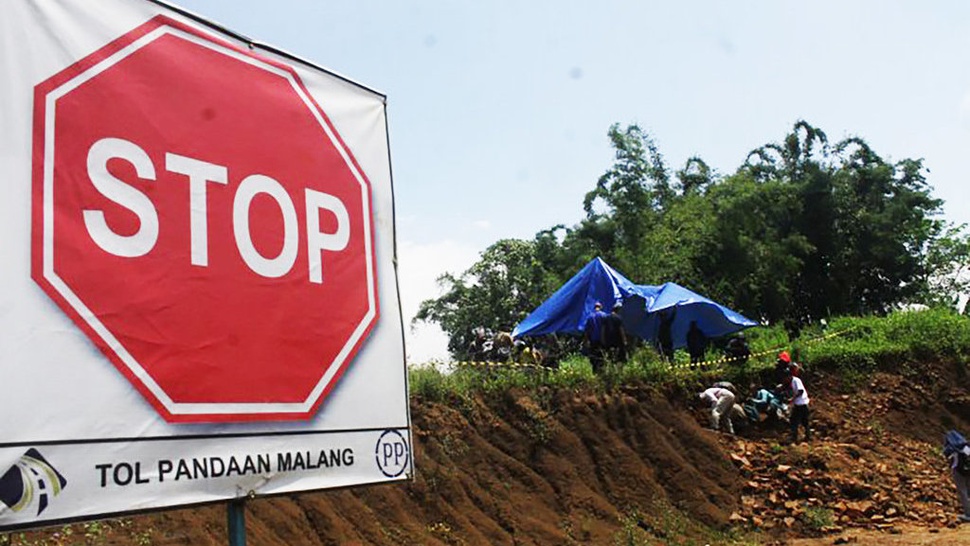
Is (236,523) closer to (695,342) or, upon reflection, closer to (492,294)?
(695,342)

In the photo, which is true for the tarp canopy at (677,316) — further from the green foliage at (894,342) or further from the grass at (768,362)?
the green foliage at (894,342)

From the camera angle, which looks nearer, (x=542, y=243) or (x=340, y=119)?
(x=340, y=119)

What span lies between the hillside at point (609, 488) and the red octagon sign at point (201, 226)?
4.93 metres

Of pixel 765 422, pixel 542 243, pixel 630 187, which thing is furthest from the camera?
pixel 542 243

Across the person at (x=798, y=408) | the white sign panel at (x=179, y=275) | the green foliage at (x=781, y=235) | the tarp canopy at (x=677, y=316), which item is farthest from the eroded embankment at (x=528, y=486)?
the green foliage at (x=781, y=235)

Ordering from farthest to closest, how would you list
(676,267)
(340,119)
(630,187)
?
(630,187), (676,267), (340,119)

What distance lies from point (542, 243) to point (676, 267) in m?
11.3

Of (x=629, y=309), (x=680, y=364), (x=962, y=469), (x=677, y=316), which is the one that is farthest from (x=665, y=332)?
(x=962, y=469)

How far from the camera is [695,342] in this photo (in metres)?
15.8

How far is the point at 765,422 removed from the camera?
46.1 feet

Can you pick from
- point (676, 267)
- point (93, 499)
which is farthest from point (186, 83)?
point (676, 267)

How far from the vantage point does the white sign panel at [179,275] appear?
216 centimetres

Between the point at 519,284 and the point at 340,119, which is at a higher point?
the point at 519,284

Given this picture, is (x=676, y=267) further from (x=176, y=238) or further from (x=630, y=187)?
(x=176, y=238)
